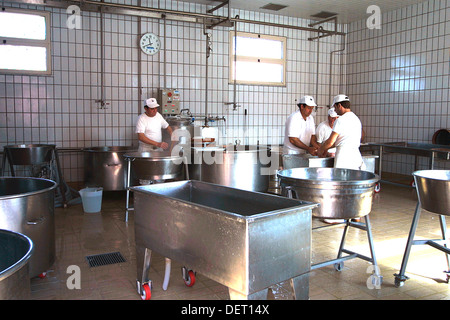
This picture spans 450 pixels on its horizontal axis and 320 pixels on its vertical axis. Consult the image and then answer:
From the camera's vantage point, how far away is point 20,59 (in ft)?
19.0

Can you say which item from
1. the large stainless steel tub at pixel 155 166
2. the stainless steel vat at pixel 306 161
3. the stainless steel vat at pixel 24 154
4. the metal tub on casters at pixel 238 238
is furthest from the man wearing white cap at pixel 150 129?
the metal tub on casters at pixel 238 238

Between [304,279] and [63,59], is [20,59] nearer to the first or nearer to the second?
[63,59]

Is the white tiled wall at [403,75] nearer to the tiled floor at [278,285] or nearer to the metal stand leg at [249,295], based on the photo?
the tiled floor at [278,285]

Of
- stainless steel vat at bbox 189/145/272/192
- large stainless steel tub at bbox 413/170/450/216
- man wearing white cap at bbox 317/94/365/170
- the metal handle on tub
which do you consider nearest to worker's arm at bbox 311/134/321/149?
stainless steel vat at bbox 189/145/272/192

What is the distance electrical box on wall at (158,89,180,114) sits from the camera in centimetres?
636

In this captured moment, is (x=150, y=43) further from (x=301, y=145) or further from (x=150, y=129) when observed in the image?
(x=301, y=145)

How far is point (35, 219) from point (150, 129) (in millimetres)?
2708

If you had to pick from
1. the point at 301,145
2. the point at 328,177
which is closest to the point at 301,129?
the point at 301,145

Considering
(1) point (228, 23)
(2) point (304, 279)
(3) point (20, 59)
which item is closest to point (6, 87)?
(3) point (20, 59)

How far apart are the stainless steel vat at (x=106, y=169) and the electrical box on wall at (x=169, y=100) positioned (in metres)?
1.16

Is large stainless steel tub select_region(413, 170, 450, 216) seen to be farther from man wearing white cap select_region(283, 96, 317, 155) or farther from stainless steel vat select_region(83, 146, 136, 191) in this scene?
stainless steel vat select_region(83, 146, 136, 191)

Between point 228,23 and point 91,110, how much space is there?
8.56 feet

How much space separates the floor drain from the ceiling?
459 cm
